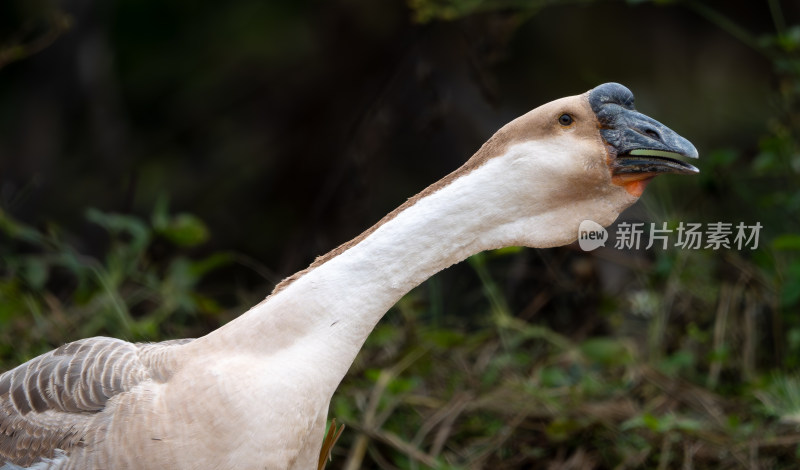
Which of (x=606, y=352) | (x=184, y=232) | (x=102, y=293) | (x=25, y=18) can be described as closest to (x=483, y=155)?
(x=606, y=352)

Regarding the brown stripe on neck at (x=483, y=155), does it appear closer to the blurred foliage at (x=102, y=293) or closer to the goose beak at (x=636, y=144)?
the goose beak at (x=636, y=144)

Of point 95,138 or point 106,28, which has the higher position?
point 106,28

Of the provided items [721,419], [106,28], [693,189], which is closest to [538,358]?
[721,419]

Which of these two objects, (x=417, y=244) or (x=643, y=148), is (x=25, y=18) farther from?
(x=643, y=148)

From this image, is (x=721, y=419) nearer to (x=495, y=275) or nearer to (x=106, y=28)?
(x=495, y=275)

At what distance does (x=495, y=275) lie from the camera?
612 cm

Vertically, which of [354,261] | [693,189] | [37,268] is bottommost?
[693,189]

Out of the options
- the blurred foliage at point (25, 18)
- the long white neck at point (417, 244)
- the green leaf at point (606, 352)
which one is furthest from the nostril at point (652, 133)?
the blurred foliage at point (25, 18)

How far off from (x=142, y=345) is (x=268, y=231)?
220 inches

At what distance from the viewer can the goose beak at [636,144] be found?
227 cm

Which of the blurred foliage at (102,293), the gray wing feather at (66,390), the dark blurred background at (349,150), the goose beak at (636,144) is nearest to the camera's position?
the goose beak at (636,144)

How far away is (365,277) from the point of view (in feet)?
7.62

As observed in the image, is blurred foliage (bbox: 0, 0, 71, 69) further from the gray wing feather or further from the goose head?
the goose head

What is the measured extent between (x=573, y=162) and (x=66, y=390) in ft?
5.07
